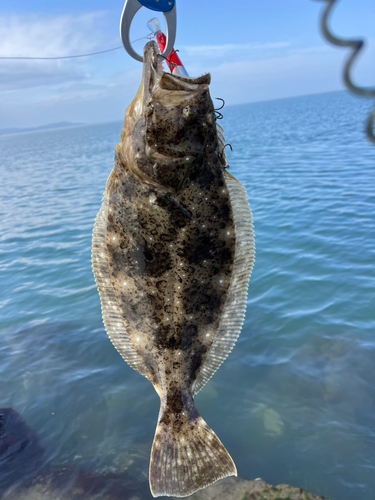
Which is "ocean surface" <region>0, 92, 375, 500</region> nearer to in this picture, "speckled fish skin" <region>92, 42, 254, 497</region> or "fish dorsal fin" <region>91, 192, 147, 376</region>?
"speckled fish skin" <region>92, 42, 254, 497</region>

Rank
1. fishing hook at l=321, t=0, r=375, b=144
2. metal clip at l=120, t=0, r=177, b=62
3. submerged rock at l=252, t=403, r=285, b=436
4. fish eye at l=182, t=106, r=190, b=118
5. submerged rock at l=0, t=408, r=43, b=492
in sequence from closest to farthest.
Result: fishing hook at l=321, t=0, r=375, b=144
metal clip at l=120, t=0, r=177, b=62
fish eye at l=182, t=106, r=190, b=118
submerged rock at l=0, t=408, r=43, b=492
submerged rock at l=252, t=403, r=285, b=436

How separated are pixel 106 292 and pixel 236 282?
871 millimetres

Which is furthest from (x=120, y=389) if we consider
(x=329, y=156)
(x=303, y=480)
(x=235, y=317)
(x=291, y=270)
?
(x=329, y=156)

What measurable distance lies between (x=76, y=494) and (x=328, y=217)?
8986 mm

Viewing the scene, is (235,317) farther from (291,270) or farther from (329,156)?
(329,156)

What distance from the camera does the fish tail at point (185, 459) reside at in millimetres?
2543

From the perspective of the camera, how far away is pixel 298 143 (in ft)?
87.0

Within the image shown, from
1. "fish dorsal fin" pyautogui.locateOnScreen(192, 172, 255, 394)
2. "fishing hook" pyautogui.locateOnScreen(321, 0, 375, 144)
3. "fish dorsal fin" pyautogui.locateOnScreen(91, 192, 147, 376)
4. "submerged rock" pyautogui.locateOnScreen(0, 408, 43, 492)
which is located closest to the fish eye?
"fish dorsal fin" pyautogui.locateOnScreen(192, 172, 255, 394)

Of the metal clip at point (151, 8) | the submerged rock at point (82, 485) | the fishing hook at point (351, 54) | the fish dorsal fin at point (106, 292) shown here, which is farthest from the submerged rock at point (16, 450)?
the fishing hook at point (351, 54)

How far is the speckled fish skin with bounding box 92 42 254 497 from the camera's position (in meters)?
2.15

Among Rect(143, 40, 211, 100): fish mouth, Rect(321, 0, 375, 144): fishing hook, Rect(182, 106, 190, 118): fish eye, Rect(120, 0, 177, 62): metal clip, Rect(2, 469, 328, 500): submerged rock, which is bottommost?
Rect(2, 469, 328, 500): submerged rock

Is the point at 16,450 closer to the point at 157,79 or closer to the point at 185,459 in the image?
the point at 185,459

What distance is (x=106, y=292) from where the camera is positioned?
2.58 metres

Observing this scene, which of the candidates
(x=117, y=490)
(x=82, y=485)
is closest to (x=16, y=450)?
(x=82, y=485)
